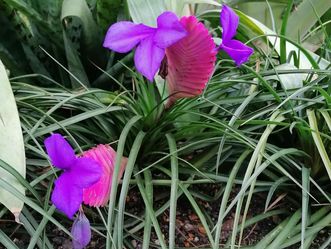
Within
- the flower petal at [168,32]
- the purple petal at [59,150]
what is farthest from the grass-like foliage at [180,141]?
the flower petal at [168,32]

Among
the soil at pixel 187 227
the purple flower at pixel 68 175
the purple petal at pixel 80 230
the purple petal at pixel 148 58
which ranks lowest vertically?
the soil at pixel 187 227

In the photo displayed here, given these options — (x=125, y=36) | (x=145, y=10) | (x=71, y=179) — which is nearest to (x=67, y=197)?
(x=71, y=179)

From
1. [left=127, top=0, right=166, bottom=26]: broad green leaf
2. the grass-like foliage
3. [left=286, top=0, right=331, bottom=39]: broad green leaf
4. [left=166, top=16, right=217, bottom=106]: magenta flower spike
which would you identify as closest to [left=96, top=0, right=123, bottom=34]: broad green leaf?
the grass-like foliage

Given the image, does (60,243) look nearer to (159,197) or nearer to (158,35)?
(159,197)

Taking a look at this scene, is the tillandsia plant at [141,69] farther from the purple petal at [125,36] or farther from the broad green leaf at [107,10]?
the broad green leaf at [107,10]

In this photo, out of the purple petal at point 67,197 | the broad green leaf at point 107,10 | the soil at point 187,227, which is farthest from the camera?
the broad green leaf at point 107,10

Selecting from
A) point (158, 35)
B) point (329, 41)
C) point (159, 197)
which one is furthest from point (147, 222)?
point (329, 41)

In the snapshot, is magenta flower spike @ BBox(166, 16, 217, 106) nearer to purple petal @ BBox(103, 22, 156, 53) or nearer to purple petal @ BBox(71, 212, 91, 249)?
purple petal @ BBox(103, 22, 156, 53)

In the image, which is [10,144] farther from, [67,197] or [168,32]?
[168,32]
